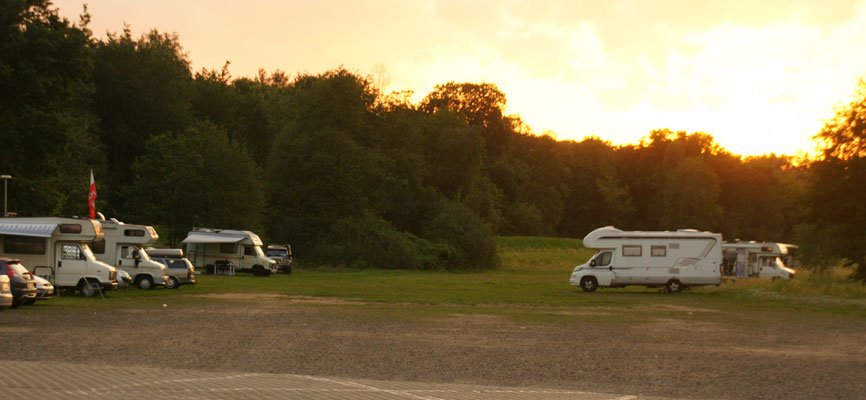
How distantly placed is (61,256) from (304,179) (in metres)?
39.4

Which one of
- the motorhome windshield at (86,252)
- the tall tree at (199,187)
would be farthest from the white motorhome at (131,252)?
the tall tree at (199,187)

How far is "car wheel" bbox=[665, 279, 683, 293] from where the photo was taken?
39.2 m

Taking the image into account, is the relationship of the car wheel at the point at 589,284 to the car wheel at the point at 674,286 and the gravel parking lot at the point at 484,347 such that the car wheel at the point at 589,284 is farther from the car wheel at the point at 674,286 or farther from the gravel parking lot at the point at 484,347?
the gravel parking lot at the point at 484,347

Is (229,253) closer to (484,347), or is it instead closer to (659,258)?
(659,258)

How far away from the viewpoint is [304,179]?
69.6 metres

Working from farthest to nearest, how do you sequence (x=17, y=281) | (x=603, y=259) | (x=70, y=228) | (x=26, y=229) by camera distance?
(x=603, y=259)
(x=70, y=228)
(x=26, y=229)
(x=17, y=281)

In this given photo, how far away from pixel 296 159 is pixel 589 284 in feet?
116

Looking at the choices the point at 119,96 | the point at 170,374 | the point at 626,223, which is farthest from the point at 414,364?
the point at 626,223

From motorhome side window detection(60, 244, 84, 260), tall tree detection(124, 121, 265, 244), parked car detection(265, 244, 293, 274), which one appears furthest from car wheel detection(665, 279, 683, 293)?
tall tree detection(124, 121, 265, 244)

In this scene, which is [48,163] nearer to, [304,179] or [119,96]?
[304,179]

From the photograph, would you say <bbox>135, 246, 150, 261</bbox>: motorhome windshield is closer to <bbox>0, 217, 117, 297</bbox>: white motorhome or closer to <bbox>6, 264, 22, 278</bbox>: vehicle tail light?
<bbox>0, 217, 117, 297</bbox>: white motorhome

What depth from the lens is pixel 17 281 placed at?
24.3 meters

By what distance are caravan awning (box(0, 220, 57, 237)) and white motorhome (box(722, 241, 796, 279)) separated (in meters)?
39.3

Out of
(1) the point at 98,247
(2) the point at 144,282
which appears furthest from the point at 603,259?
(1) the point at 98,247
